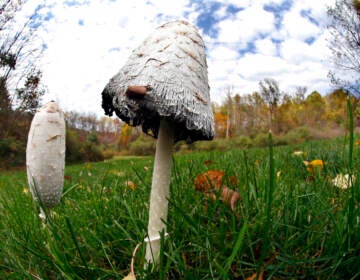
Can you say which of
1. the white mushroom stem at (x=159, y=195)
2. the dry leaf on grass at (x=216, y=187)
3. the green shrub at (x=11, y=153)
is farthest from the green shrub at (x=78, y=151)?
the white mushroom stem at (x=159, y=195)

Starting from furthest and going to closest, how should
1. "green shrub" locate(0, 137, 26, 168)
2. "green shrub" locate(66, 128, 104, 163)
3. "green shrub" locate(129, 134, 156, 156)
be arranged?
"green shrub" locate(129, 134, 156, 156)
"green shrub" locate(66, 128, 104, 163)
"green shrub" locate(0, 137, 26, 168)

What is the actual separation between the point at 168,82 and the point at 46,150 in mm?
854

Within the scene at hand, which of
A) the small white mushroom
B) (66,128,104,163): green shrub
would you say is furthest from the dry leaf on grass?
(66,128,104,163): green shrub

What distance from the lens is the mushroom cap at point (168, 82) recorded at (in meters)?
0.78

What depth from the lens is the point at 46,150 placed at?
136 centimetres

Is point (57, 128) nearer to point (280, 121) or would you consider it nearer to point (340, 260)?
point (340, 260)

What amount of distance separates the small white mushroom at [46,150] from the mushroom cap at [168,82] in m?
0.54

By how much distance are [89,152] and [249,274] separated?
20.0 m

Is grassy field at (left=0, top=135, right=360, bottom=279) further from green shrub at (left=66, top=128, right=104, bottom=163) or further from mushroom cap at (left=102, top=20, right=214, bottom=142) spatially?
green shrub at (left=66, top=128, right=104, bottom=163)

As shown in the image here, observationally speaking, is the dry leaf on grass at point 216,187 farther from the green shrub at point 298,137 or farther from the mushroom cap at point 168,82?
the green shrub at point 298,137

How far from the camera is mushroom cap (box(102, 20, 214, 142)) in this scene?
0.78 metres

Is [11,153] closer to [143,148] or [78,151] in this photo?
[78,151]

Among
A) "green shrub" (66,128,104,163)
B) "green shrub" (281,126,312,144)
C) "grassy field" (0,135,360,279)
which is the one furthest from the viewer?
"green shrub" (66,128,104,163)

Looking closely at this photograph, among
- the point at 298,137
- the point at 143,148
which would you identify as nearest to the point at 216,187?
the point at 298,137
